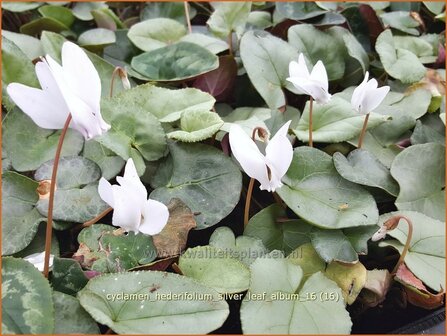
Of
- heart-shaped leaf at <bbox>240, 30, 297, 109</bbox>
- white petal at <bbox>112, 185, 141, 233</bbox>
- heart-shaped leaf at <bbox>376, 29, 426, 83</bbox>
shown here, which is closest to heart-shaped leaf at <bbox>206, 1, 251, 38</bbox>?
heart-shaped leaf at <bbox>240, 30, 297, 109</bbox>

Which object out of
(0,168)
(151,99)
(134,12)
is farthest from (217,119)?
(134,12)

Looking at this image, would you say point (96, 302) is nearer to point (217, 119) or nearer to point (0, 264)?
point (0, 264)

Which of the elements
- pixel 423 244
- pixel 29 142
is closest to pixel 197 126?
pixel 29 142

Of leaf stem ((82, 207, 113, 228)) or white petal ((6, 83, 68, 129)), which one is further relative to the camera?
leaf stem ((82, 207, 113, 228))

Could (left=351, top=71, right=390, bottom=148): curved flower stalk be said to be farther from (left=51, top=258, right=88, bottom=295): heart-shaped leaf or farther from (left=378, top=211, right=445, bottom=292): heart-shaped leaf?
(left=51, top=258, right=88, bottom=295): heart-shaped leaf

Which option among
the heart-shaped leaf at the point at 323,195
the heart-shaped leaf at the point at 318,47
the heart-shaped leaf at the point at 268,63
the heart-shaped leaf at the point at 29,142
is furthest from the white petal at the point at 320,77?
the heart-shaped leaf at the point at 29,142

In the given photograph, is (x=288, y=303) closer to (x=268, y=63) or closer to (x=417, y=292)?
(x=417, y=292)
